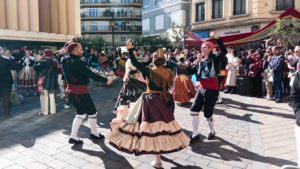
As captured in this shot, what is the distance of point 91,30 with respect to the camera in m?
53.7

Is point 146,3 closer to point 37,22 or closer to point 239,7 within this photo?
point 239,7

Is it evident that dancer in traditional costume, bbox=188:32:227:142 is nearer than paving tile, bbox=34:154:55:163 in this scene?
No

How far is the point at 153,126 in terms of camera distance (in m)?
3.71

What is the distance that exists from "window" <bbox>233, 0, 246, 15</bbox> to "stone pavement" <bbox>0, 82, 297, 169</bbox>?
1611 centimetres

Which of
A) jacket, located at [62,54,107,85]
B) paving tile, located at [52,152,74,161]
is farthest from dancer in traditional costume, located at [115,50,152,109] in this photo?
paving tile, located at [52,152,74,161]

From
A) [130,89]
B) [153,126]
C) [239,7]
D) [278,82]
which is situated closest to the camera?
[153,126]

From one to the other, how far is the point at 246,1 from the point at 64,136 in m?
20.1

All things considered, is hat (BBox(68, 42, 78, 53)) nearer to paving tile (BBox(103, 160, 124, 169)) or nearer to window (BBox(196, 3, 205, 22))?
paving tile (BBox(103, 160, 124, 169))

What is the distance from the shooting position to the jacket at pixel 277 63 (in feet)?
28.9

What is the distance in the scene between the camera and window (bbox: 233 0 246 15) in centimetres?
2155

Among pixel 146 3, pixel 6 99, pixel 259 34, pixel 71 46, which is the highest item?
pixel 146 3

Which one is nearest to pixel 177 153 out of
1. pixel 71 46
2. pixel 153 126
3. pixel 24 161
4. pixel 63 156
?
pixel 153 126

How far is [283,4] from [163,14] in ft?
54.4

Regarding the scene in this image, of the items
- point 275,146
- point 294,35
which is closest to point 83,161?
point 275,146
